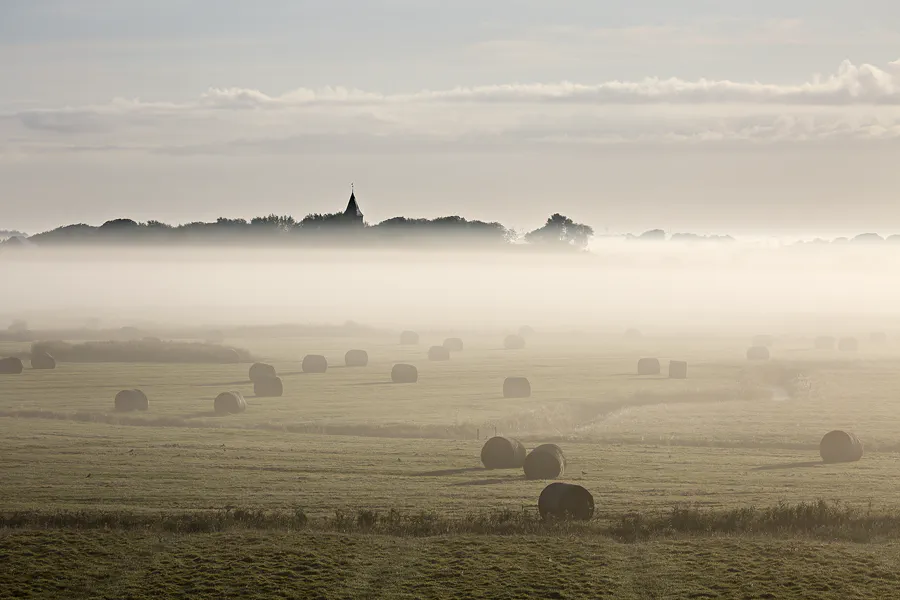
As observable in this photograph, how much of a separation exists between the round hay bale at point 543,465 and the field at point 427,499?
0.83 meters

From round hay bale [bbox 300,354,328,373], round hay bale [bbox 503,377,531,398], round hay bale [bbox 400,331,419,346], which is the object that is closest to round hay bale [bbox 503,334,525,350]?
round hay bale [bbox 400,331,419,346]

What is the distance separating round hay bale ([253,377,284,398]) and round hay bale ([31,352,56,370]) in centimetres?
2442

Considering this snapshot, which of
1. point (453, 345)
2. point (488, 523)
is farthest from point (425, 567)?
point (453, 345)

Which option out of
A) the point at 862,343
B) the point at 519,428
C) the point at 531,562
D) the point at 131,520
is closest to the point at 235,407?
the point at 519,428

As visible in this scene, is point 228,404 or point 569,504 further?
point 228,404

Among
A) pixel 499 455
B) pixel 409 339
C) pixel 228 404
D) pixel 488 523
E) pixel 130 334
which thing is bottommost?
pixel 488 523

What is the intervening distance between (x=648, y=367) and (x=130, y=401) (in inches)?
1608

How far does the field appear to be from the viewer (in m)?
28.5

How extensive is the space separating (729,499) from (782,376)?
53.8m

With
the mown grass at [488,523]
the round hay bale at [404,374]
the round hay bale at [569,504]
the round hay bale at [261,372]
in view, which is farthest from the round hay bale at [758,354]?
the round hay bale at [569,504]

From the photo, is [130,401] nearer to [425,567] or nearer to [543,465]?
[543,465]

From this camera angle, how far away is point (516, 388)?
229 ft

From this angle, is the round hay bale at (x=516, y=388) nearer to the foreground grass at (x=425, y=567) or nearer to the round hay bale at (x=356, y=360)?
the round hay bale at (x=356, y=360)

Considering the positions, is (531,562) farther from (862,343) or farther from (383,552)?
(862,343)
